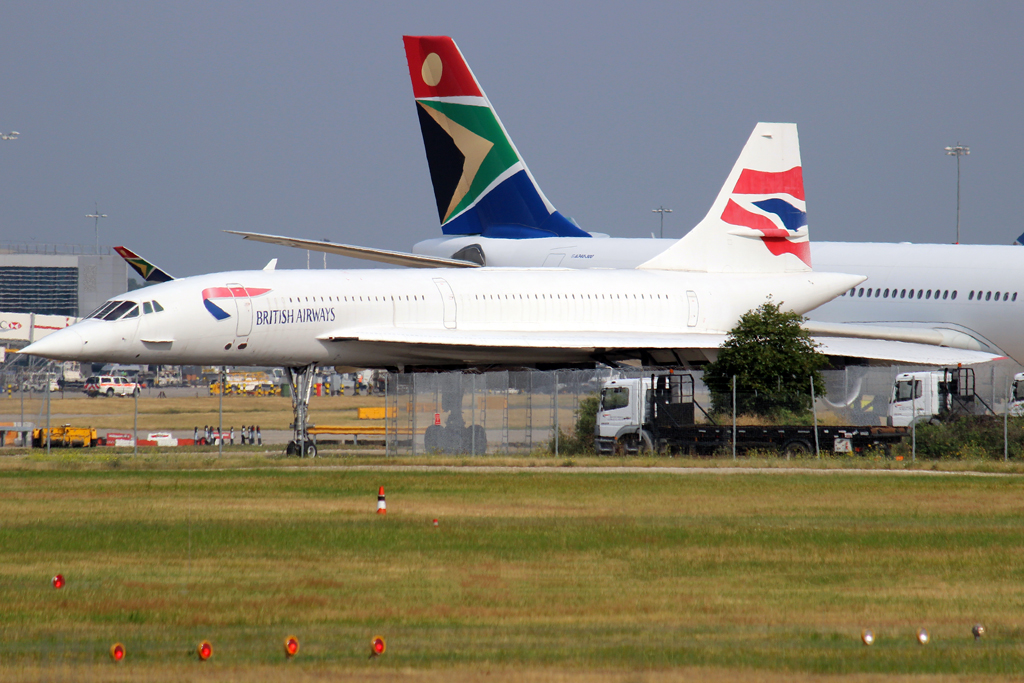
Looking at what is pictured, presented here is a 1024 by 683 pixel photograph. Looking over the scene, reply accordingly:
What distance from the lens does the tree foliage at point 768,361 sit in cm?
3120

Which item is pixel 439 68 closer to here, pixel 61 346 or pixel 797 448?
pixel 61 346

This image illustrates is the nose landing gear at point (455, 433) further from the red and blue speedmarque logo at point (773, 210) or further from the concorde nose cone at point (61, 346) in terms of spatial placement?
the red and blue speedmarque logo at point (773, 210)

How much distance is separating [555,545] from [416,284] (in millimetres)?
19286

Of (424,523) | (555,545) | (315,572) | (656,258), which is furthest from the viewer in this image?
(656,258)

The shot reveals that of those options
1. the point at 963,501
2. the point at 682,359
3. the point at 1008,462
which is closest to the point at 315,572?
the point at 963,501

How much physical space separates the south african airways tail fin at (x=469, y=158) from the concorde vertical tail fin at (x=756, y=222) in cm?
724

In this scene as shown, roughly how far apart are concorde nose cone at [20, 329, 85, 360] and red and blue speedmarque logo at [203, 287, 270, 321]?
9.19 ft

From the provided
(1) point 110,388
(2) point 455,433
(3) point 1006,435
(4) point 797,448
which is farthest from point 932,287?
(1) point 110,388

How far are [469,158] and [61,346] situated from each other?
21882mm

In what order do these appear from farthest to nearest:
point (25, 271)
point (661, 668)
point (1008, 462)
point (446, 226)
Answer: point (25, 271), point (446, 226), point (1008, 462), point (661, 668)

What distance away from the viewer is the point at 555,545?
46.6ft

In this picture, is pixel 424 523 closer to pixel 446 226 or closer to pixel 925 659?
pixel 925 659

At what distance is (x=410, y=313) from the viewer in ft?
106

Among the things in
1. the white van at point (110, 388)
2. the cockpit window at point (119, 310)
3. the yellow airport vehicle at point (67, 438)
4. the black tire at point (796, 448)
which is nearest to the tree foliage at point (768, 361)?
the black tire at point (796, 448)
